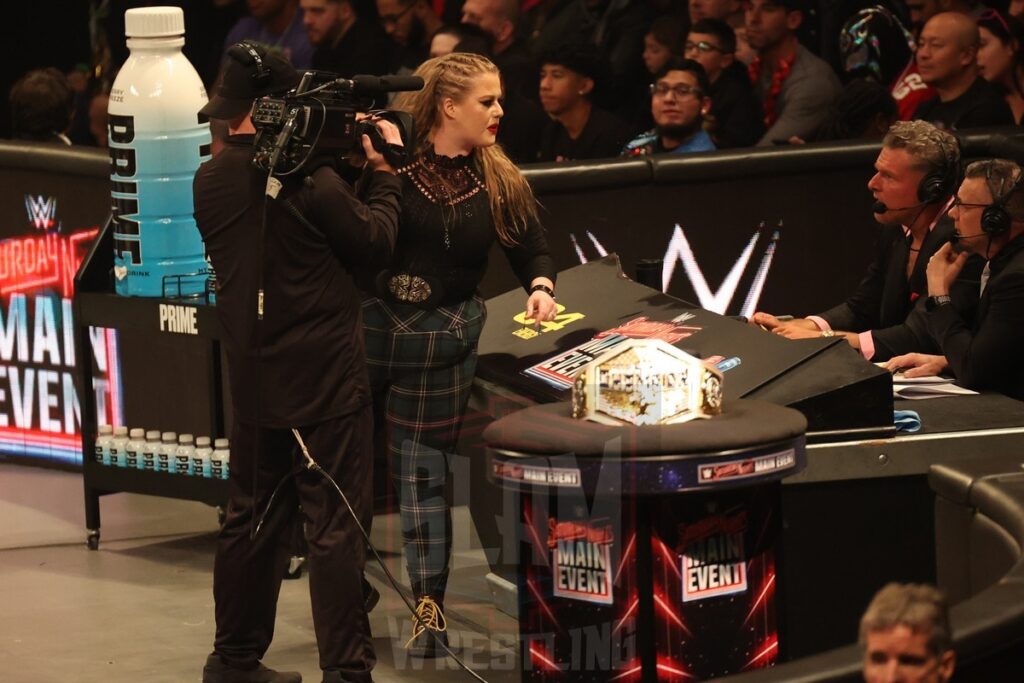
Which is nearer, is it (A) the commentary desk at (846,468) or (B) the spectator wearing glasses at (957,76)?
(A) the commentary desk at (846,468)

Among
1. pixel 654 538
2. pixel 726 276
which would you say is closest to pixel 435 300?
pixel 654 538

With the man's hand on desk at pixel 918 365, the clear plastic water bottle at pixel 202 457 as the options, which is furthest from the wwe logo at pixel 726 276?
the clear plastic water bottle at pixel 202 457

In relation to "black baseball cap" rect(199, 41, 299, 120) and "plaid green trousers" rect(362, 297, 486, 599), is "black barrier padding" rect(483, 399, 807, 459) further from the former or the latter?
"black baseball cap" rect(199, 41, 299, 120)

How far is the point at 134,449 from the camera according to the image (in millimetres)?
6219

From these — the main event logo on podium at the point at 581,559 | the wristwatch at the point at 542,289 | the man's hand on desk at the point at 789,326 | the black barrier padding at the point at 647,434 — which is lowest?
the main event logo on podium at the point at 581,559

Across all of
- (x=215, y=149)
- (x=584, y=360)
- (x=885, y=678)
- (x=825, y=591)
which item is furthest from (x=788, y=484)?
(x=215, y=149)

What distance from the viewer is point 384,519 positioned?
651 cm

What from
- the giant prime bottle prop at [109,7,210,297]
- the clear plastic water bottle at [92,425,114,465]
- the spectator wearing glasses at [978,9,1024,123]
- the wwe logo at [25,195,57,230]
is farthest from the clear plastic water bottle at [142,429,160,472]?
the spectator wearing glasses at [978,9,1024,123]

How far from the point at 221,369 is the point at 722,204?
7.12 ft

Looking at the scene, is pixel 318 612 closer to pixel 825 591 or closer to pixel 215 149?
pixel 825 591

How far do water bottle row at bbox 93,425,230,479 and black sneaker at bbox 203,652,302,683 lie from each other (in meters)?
1.26

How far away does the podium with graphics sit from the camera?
378 cm

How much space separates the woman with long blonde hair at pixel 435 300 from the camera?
505 cm

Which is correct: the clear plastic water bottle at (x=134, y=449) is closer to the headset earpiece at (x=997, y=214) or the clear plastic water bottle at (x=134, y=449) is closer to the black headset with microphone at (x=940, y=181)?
the black headset with microphone at (x=940, y=181)
